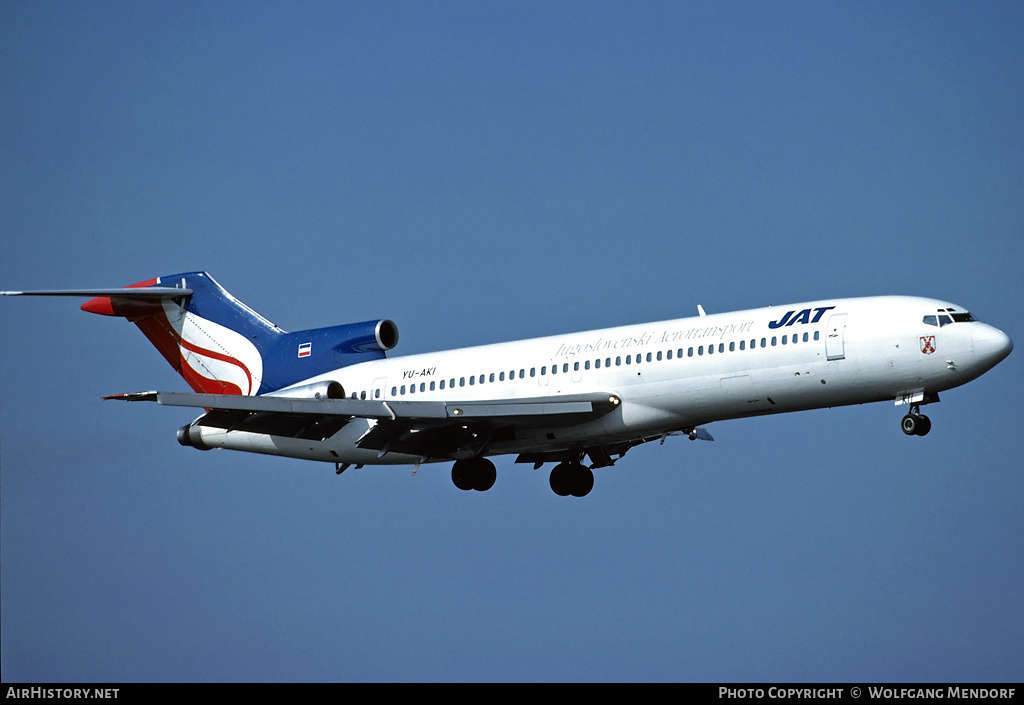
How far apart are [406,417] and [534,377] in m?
3.14

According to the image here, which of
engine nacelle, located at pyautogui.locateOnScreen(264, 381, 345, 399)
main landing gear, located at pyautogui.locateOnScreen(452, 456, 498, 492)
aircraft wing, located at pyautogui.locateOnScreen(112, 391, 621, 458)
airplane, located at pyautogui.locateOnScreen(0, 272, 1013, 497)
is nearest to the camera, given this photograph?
airplane, located at pyautogui.locateOnScreen(0, 272, 1013, 497)

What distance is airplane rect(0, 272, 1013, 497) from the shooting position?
109ft

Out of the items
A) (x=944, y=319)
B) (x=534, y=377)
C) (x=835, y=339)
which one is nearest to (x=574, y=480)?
(x=534, y=377)

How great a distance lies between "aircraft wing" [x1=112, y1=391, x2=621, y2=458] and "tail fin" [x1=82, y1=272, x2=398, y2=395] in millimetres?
3275

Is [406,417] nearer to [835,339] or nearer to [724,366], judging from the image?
[724,366]

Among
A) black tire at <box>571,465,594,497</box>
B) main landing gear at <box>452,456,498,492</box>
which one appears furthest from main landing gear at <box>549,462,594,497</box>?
main landing gear at <box>452,456,498,492</box>

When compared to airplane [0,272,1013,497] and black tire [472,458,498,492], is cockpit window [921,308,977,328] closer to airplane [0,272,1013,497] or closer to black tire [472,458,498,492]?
airplane [0,272,1013,497]

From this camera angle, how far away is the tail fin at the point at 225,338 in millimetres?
41781
